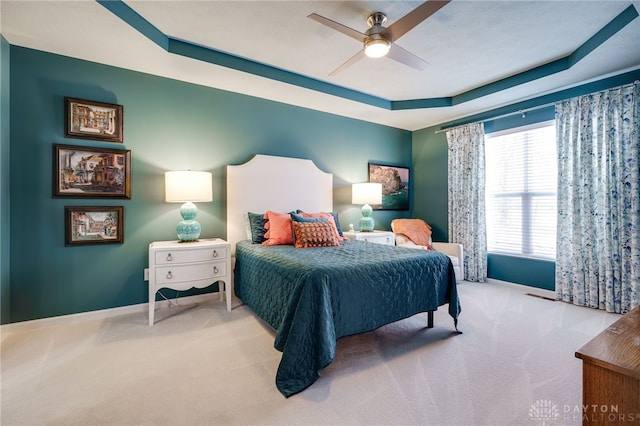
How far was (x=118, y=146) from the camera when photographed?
2889mm

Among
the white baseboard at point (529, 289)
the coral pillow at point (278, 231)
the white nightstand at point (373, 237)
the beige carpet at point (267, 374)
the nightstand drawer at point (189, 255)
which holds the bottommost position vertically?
the beige carpet at point (267, 374)

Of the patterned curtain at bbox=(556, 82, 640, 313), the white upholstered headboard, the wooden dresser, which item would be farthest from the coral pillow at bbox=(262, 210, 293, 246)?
the patterned curtain at bbox=(556, 82, 640, 313)

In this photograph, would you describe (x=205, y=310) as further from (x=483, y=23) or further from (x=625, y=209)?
(x=625, y=209)

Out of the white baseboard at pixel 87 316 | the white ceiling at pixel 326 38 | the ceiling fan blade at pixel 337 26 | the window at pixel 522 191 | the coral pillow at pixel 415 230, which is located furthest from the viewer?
the coral pillow at pixel 415 230

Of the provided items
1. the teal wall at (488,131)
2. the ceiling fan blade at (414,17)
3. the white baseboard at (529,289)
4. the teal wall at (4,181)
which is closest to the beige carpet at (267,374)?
the teal wall at (4,181)

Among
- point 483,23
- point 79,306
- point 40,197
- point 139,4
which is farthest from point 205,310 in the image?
point 483,23

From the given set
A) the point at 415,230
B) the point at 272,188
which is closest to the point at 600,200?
the point at 415,230

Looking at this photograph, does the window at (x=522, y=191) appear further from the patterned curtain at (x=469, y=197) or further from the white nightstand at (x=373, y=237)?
the white nightstand at (x=373, y=237)

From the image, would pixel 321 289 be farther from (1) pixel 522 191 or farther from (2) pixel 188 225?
(1) pixel 522 191

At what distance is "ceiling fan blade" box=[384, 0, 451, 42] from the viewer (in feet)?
5.62

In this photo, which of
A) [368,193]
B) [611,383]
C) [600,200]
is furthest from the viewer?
[368,193]

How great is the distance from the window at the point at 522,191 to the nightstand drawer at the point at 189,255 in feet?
12.6

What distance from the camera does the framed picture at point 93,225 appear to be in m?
2.67

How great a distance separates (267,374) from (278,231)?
154 centimetres
